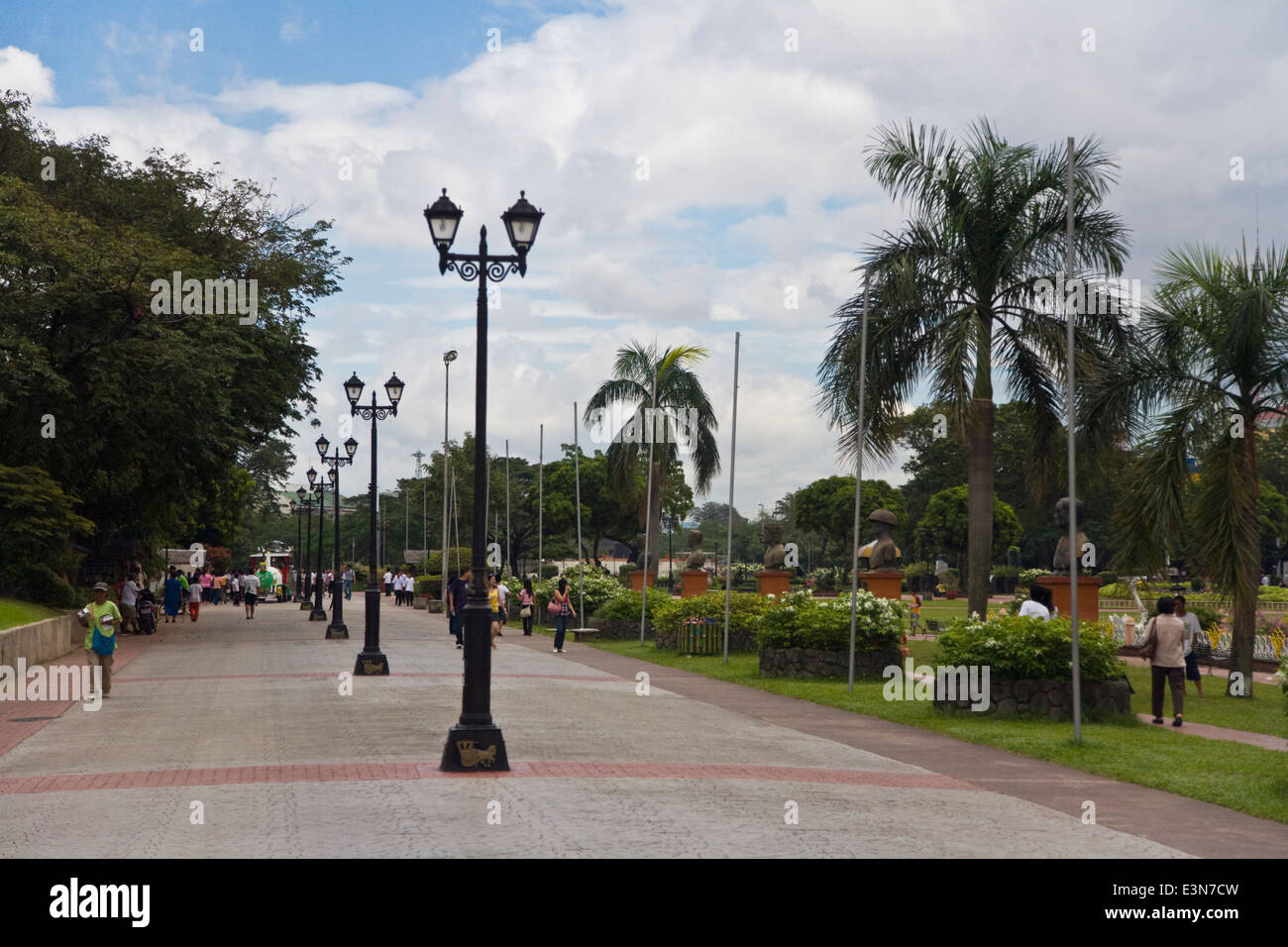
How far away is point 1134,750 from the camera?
1288 centimetres

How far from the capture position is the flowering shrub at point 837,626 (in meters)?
20.9

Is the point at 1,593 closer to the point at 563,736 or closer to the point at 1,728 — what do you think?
the point at 1,728

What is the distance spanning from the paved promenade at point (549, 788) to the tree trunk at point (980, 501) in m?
5.08

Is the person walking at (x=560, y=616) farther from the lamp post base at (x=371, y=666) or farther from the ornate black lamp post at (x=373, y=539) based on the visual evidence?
the lamp post base at (x=371, y=666)

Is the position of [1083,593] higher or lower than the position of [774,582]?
higher

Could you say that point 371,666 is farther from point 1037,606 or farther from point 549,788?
point 549,788

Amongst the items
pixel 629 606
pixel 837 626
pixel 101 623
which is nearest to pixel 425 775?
pixel 101 623

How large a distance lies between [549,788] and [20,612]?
57.1 feet

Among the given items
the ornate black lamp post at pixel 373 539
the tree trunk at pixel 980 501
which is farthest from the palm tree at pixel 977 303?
the ornate black lamp post at pixel 373 539

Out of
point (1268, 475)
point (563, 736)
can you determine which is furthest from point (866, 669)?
point (1268, 475)

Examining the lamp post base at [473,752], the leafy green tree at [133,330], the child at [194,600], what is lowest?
the child at [194,600]
